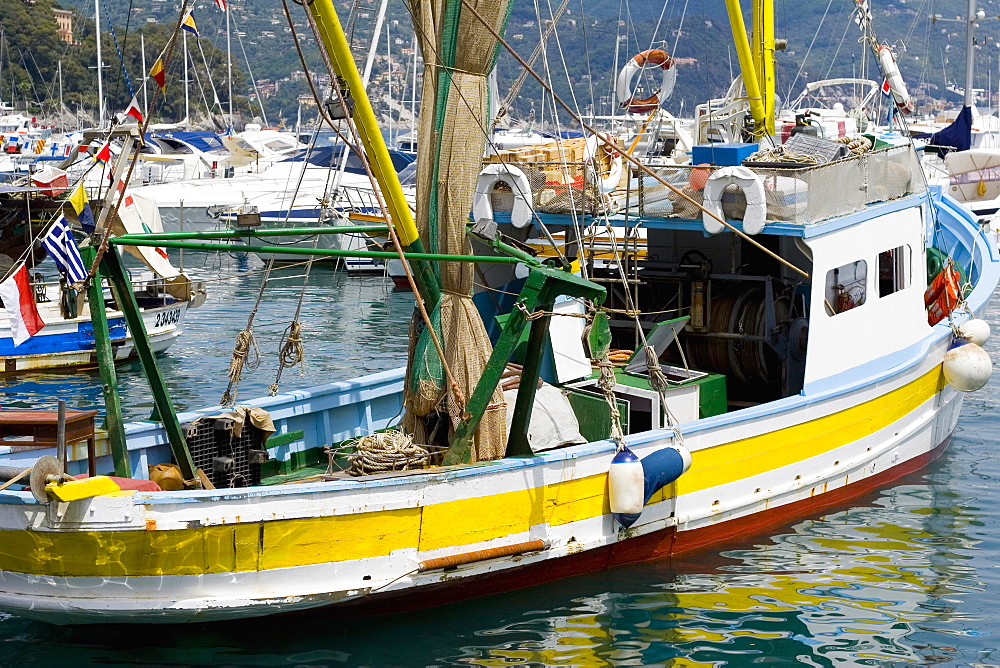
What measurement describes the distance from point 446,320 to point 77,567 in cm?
333

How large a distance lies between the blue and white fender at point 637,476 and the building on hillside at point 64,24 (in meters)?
86.9

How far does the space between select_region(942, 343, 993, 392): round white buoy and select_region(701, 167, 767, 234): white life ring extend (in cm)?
342

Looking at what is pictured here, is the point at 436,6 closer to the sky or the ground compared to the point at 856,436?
closer to the sky

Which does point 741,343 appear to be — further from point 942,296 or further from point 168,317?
point 168,317

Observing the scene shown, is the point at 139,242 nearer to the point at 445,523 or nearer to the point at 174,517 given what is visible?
the point at 174,517

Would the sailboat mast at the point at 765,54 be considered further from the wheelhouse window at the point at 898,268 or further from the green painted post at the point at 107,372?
the green painted post at the point at 107,372

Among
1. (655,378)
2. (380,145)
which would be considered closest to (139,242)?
(380,145)

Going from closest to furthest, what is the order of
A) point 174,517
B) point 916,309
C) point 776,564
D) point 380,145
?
1. point 174,517
2. point 380,145
3. point 776,564
4. point 916,309

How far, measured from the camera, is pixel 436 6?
9.26 metres

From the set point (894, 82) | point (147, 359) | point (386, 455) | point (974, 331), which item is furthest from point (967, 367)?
point (147, 359)

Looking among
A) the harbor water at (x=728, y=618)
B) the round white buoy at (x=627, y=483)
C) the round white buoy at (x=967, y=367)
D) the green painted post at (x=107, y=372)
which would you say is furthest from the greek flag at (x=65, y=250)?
the round white buoy at (x=967, y=367)

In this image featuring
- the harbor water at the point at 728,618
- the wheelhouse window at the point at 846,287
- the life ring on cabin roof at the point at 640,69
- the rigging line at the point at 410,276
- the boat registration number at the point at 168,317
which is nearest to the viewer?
the rigging line at the point at 410,276

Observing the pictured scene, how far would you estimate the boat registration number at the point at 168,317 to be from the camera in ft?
67.7

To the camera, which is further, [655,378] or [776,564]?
[776,564]
